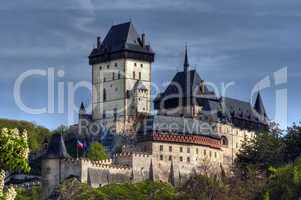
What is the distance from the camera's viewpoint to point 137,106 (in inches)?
4670

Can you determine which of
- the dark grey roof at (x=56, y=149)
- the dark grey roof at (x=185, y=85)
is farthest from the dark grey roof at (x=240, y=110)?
the dark grey roof at (x=56, y=149)

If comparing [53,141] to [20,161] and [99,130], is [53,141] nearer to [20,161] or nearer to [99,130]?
[99,130]

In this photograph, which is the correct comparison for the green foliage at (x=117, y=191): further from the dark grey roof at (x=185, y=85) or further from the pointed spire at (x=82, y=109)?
the pointed spire at (x=82, y=109)

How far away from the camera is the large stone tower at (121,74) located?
393 ft

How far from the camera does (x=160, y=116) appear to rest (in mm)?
110188

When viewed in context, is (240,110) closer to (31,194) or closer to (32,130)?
(32,130)

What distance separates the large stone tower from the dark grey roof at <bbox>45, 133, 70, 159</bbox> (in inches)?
799

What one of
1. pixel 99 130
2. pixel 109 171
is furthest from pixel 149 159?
pixel 99 130

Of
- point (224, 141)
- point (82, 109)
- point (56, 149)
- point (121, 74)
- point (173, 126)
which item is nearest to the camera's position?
point (56, 149)

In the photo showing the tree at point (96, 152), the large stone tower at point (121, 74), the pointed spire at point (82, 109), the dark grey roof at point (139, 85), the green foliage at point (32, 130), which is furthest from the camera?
the green foliage at point (32, 130)

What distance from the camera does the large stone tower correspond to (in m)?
120

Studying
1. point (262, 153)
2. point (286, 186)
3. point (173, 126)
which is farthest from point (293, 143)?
point (286, 186)

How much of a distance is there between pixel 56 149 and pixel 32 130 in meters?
37.7

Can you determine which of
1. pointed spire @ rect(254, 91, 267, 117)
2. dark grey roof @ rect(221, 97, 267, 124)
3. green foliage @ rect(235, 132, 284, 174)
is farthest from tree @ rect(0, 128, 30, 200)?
pointed spire @ rect(254, 91, 267, 117)
